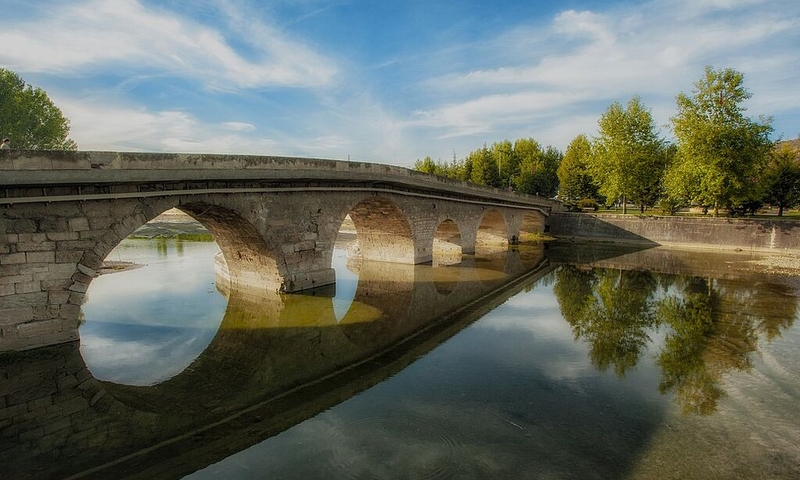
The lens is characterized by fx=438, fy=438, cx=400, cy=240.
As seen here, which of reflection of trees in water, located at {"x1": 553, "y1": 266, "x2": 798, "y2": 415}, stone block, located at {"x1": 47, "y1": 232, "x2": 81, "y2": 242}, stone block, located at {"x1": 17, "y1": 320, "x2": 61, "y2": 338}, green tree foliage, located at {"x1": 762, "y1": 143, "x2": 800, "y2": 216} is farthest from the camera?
green tree foliage, located at {"x1": 762, "y1": 143, "x2": 800, "y2": 216}

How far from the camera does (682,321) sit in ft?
44.0

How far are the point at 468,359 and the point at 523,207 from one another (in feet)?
92.0

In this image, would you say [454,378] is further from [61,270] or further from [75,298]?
[61,270]

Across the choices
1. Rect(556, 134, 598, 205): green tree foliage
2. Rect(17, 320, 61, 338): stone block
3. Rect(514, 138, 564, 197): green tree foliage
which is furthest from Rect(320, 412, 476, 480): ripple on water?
Rect(514, 138, 564, 197): green tree foliage

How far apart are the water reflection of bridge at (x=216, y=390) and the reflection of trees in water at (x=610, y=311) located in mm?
3331

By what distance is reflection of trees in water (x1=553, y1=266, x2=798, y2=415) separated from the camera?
942 centimetres

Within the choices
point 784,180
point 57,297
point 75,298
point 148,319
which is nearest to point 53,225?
point 57,297

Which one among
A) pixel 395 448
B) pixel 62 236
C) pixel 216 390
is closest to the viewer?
pixel 395 448

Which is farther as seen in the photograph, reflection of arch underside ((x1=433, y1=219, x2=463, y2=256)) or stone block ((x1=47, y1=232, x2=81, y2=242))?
reflection of arch underside ((x1=433, y1=219, x2=463, y2=256))

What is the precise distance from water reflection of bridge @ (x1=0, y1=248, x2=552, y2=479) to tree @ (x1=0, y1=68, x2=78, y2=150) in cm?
3992

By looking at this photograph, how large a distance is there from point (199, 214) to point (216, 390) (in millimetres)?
7125

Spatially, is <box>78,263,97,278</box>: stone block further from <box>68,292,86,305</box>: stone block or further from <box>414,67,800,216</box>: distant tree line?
<box>414,67,800,216</box>: distant tree line

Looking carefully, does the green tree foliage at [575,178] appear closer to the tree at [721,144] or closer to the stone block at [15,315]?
the tree at [721,144]

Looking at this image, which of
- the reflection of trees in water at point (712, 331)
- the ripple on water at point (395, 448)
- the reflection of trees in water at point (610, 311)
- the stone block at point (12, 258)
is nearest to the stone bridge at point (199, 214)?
the stone block at point (12, 258)
